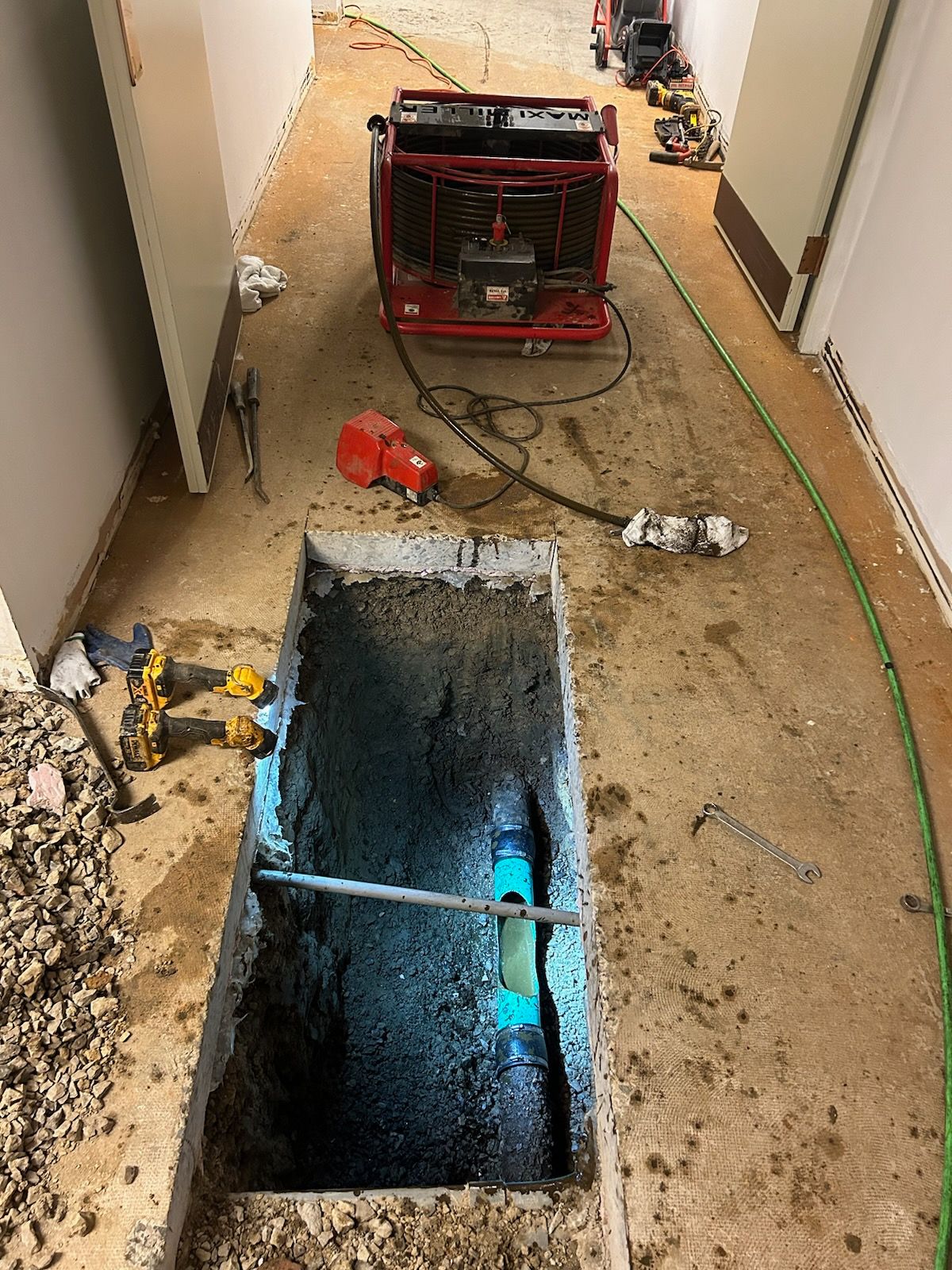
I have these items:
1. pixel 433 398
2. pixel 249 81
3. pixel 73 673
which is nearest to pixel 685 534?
pixel 433 398

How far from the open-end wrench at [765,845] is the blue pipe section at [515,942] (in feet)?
2.19

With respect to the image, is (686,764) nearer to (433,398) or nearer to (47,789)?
(47,789)

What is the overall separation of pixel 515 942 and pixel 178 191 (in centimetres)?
204

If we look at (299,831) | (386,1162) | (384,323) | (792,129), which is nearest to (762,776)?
(299,831)

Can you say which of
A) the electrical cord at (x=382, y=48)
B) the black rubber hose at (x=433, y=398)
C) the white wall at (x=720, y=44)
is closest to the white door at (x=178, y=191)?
the black rubber hose at (x=433, y=398)

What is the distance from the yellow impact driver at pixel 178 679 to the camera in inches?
65.0

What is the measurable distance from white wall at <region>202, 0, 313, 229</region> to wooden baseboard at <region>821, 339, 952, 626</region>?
82.7 inches

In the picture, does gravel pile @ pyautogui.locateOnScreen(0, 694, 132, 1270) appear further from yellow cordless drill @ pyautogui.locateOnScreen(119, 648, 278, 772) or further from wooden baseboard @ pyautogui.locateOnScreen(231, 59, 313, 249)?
wooden baseboard @ pyautogui.locateOnScreen(231, 59, 313, 249)

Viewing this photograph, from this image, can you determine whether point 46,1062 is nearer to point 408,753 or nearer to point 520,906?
point 520,906

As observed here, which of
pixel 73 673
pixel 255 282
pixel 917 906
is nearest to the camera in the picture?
pixel 917 906

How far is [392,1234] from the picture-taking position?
1230 mm

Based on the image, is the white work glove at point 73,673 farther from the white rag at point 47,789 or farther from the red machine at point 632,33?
the red machine at point 632,33

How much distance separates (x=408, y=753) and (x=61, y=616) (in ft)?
3.34

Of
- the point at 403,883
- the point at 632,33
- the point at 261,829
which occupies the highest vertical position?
the point at 632,33
